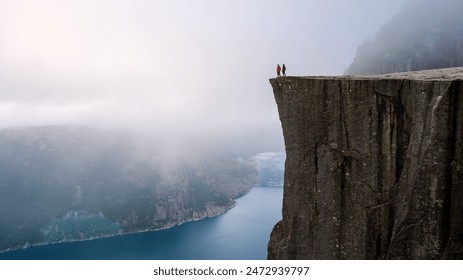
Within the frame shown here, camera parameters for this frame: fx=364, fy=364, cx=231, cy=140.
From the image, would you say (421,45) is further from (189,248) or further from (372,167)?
(372,167)

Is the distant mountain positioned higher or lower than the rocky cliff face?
higher

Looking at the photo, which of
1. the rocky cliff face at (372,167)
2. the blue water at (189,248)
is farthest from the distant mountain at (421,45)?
the rocky cliff face at (372,167)

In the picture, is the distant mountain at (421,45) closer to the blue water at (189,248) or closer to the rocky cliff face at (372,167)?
the blue water at (189,248)

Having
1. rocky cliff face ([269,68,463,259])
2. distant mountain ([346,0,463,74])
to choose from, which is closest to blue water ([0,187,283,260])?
distant mountain ([346,0,463,74])

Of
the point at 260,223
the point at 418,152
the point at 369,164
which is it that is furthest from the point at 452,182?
the point at 260,223

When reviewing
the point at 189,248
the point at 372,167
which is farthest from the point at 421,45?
the point at 372,167

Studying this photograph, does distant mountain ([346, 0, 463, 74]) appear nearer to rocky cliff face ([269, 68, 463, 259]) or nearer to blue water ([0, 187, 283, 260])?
blue water ([0, 187, 283, 260])
